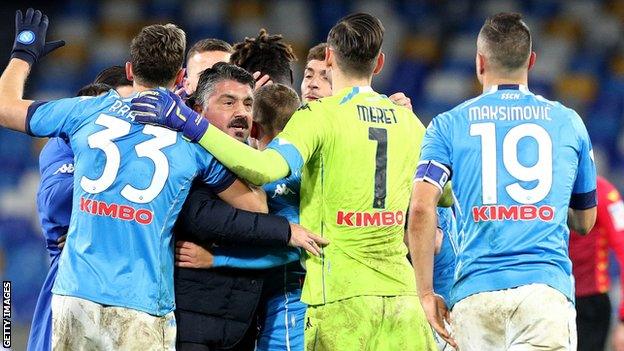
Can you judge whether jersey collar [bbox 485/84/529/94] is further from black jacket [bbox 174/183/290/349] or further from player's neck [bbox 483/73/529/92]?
black jacket [bbox 174/183/290/349]

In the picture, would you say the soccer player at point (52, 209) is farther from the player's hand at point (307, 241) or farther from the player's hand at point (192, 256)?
the player's hand at point (307, 241)

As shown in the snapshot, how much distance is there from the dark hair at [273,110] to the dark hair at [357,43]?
0.60m

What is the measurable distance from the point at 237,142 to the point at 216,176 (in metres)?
0.28

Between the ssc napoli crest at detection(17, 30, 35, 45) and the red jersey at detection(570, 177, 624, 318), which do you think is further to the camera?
the red jersey at detection(570, 177, 624, 318)

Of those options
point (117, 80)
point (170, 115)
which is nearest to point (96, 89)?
point (117, 80)

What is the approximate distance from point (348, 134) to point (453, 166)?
529 mm

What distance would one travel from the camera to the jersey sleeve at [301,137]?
5.07m

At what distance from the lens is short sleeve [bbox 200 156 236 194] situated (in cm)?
530

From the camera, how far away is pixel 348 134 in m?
5.29

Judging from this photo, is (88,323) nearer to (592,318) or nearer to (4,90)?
(4,90)

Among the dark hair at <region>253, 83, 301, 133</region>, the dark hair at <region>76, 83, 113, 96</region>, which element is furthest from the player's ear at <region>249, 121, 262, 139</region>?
the dark hair at <region>76, 83, 113, 96</region>

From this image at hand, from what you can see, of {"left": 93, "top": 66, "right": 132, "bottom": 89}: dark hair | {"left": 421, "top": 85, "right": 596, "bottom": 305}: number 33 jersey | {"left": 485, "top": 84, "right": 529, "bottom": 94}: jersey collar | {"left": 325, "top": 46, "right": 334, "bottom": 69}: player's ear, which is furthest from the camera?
{"left": 93, "top": 66, "right": 132, "bottom": 89}: dark hair

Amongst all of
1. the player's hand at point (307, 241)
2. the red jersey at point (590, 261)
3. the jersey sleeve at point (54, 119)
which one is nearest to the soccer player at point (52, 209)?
the jersey sleeve at point (54, 119)

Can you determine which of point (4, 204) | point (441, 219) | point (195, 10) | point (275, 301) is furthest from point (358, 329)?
point (195, 10)
